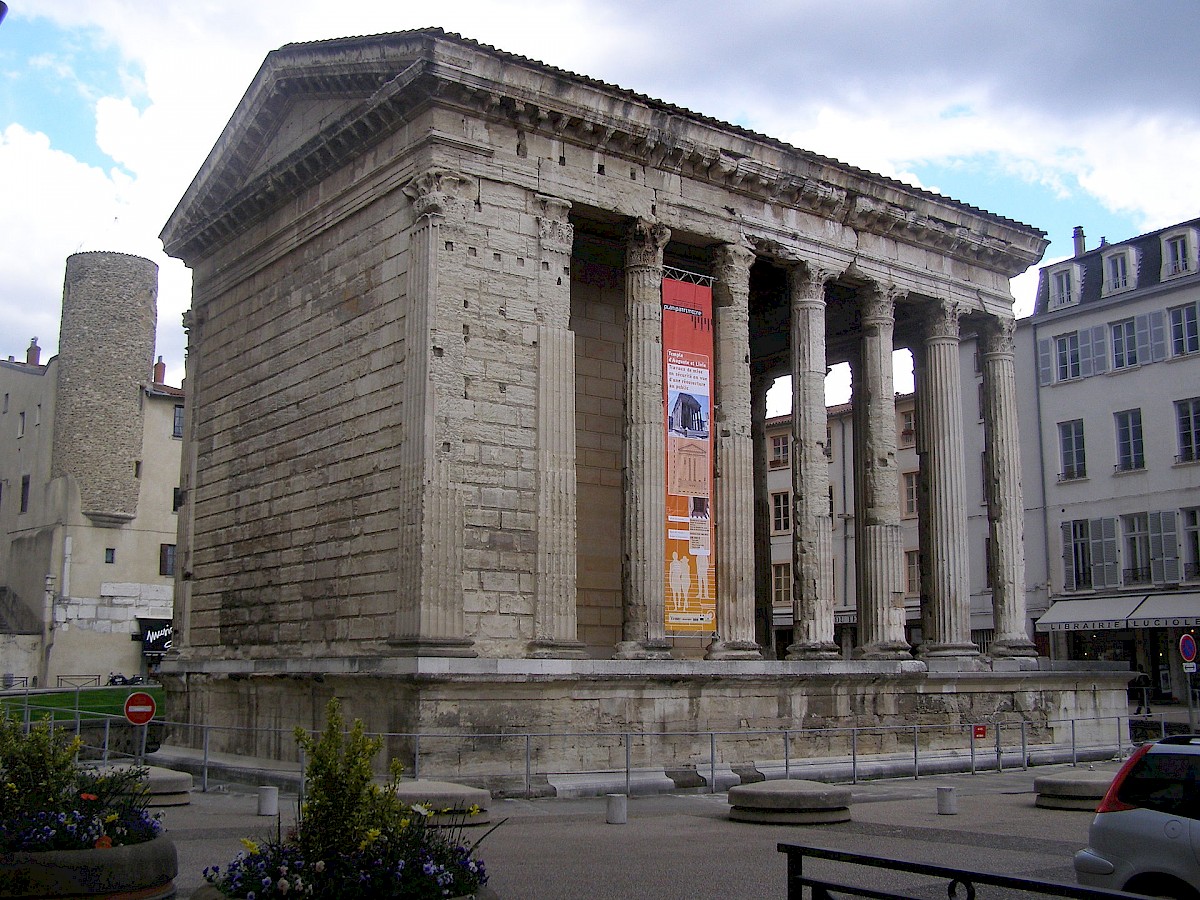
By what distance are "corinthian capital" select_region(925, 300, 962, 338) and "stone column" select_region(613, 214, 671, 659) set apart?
8.12 meters

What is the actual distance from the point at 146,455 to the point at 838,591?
96.0 ft

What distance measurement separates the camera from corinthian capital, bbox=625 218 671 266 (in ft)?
74.9

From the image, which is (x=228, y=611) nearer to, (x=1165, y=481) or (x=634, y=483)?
(x=634, y=483)

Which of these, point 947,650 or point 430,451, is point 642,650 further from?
point 947,650

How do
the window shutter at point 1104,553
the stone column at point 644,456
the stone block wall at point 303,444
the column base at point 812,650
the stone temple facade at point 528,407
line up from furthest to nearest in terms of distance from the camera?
the window shutter at point 1104,553, the column base at point 812,650, the stone column at point 644,456, the stone block wall at point 303,444, the stone temple facade at point 528,407

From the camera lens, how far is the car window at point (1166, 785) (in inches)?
328

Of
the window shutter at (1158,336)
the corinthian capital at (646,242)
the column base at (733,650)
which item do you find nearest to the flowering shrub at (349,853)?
the column base at (733,650)

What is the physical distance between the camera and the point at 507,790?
18.5m

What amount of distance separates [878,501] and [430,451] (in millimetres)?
10777

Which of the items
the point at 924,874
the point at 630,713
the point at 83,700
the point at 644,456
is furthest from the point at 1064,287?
the point at 924,874

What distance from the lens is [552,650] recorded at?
65.9 ft

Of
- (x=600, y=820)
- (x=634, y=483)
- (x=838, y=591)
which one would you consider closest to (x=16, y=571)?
(x=838, y=591)

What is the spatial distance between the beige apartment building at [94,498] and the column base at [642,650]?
3416 cm

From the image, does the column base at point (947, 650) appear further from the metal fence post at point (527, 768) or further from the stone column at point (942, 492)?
the metal fence post at point (527, 768)
